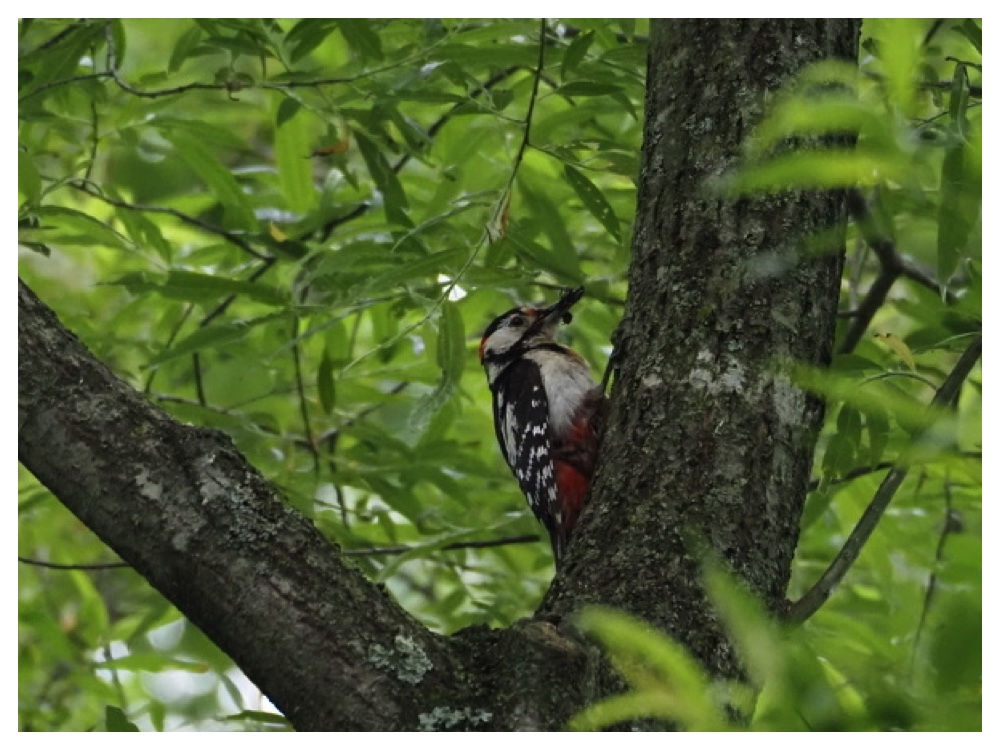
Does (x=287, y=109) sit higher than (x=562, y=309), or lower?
higher

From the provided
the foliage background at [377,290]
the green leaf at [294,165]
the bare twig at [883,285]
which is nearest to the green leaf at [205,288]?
the foliage background at [377,290]

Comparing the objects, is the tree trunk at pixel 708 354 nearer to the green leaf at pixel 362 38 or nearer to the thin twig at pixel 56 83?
→ the green leaf at pixel 362 38

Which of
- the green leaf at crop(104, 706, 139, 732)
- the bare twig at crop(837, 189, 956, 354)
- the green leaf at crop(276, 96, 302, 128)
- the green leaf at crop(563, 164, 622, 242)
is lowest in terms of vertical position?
the green leaf at crop(104, 706, 139, 732)

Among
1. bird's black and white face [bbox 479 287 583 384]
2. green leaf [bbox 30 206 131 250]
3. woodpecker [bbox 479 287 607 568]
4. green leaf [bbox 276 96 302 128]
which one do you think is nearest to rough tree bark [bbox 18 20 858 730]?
woodpecker [bbox 479 287 607 568]

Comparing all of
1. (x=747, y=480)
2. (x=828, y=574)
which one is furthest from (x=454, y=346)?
(x=828, y=574)

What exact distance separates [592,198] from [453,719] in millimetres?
1465

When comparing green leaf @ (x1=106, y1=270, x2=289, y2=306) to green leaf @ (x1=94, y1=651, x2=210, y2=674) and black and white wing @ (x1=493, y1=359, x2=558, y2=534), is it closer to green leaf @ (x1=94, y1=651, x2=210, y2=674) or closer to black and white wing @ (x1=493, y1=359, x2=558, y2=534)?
black and white wing @ (x1=493, y1=359, x2=558, y2=534)

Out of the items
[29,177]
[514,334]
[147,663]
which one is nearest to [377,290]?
[29,177]

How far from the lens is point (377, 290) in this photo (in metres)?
2.59

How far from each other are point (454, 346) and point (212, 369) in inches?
62.2

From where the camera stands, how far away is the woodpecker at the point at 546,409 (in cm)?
363

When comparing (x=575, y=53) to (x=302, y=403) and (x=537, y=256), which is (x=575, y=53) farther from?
(x=302, y=403)

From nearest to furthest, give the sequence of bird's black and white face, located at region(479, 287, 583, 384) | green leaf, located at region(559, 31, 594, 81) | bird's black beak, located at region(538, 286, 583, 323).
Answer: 1. green leaf, located at region(559, 31, 594, 81)
2. bird's black beak, located at region(538, 286, 583, 323)
3. bird's black and white face, located at region(479, 287, 583, 384)

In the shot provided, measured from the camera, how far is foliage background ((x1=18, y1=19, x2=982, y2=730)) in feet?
9.08
